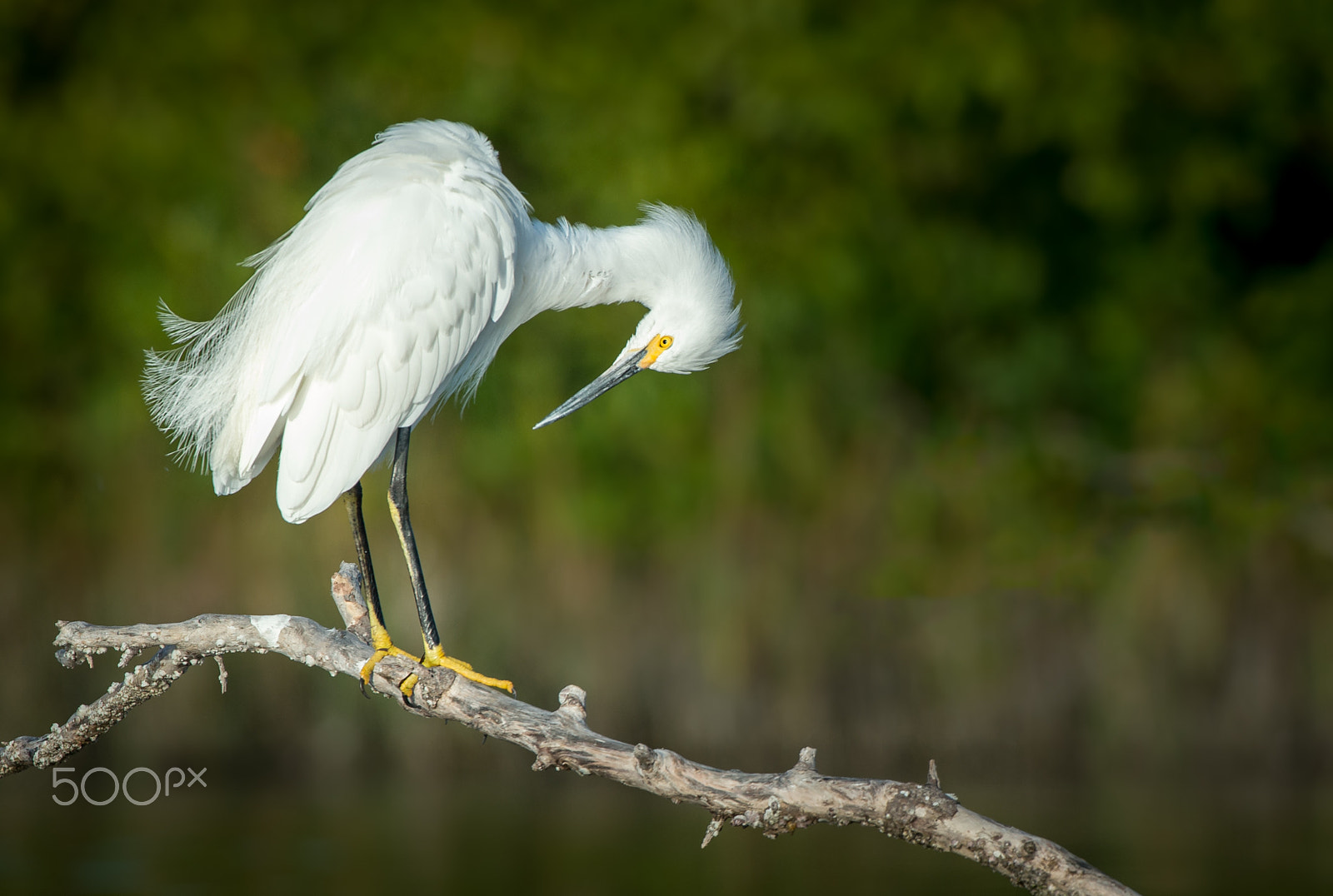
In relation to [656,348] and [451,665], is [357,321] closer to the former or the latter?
[656,348]

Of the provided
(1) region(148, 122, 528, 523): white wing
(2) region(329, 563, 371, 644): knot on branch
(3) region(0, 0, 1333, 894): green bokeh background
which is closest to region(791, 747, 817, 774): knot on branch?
(2) region(329, 563, 371, 644): knot on branch

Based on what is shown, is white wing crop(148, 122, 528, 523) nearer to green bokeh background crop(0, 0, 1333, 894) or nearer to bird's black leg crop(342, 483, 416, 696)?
bird's black leg crop(342, 483, 416, 696)

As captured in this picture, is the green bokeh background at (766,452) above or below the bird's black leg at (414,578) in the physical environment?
above

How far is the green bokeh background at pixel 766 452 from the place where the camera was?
22.3ft

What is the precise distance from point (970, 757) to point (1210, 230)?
16.1ft

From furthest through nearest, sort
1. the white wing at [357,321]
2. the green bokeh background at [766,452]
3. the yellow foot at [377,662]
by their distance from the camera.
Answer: the green bokeh background at [766,452] → the white wing at [357,321] → the yellow foot at [377,662]

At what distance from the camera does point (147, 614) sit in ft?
24.0

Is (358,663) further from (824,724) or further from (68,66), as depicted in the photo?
(68,66)

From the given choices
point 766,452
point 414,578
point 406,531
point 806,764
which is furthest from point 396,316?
point 766,452

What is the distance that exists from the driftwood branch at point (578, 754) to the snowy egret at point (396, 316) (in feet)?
0.66

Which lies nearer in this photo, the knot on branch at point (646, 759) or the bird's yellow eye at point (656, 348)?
the knot on branch at point (646, 759)

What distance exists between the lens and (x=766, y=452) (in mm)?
8305

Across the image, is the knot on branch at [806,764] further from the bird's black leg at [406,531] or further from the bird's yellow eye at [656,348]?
the bird's yellow eye at [656,348]

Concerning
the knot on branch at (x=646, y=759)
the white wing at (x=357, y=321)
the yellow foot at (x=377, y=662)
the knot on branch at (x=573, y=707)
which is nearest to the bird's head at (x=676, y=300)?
the white wing at (x=357, y=321)
